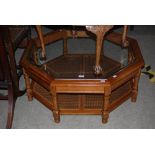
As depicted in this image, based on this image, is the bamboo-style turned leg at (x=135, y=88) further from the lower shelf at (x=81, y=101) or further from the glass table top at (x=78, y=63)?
the glass table top at (x=78, y=63)

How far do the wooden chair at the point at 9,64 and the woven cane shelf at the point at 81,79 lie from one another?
0.11 meters

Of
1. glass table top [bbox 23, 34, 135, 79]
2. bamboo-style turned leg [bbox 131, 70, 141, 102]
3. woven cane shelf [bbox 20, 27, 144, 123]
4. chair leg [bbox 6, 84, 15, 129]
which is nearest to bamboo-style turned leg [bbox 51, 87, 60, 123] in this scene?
woven cane shelf [bbox 20, 27, 144, 123]

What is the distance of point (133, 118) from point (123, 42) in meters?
0.74

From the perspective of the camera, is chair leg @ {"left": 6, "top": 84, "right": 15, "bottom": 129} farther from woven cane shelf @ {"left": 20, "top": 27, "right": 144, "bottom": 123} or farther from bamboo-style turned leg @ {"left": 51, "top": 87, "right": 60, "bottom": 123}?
bamboo-style turned leg @ {"left": 51, "top": 87, "right": 60, "bottom": 123}

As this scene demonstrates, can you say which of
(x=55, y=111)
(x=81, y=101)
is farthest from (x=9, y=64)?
(x=81, y=101)

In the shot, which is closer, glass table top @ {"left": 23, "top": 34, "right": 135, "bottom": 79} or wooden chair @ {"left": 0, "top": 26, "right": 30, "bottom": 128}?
wooden chair @ {"left": 0, "top": 26, "right": 30, "bottom": 128}

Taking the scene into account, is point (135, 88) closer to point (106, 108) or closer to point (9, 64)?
point (106, 108)

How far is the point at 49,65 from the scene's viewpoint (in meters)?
2.42

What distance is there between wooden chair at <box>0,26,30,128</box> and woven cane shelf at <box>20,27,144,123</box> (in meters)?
0.11

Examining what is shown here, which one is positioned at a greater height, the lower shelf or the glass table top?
the glass table top

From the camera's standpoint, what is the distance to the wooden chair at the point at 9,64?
1.92m

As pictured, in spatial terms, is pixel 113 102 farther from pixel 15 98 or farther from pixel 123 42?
pixel 15 98

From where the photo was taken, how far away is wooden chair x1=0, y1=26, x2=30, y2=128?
1.92 metres
